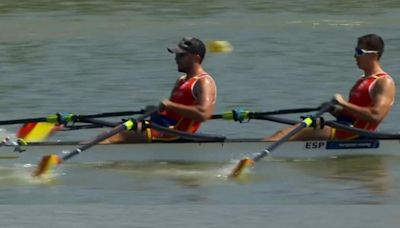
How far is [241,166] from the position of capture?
12.6 m

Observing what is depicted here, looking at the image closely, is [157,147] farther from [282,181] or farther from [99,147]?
[282,181]

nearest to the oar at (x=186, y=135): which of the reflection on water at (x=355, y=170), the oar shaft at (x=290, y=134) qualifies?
the oar shaft at (x=290, y=134)

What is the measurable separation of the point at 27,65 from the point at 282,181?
1037 centimetres

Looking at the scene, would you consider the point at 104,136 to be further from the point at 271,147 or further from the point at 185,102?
the point at 271,147

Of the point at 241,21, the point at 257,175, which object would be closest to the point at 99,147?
the point at 257,175

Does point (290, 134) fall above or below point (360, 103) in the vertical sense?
below

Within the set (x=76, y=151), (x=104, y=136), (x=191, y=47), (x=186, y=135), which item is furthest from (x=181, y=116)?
(x=76, y=151)

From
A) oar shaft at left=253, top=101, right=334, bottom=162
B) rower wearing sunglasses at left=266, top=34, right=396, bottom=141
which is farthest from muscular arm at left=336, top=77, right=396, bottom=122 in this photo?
oar shaft at left=253, top=101, right=334, bottom=162

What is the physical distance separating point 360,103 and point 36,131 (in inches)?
130

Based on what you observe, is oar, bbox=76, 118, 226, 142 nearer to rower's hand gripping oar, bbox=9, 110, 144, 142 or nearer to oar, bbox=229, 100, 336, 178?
oar, bbox=229, 100, 336, 178

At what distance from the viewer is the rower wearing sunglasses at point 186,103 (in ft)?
43.8

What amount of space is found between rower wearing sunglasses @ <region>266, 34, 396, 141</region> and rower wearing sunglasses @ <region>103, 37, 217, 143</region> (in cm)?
74

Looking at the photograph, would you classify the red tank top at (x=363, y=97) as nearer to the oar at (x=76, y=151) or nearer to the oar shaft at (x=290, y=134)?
the oar shaft at (x=290, y=134)

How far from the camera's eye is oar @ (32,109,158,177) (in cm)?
1260
